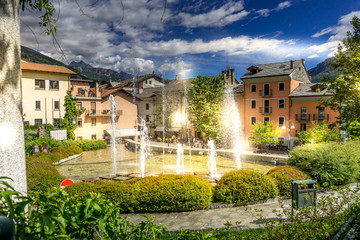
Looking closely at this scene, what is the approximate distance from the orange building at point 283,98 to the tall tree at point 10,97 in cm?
3221

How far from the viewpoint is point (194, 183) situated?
935 cm

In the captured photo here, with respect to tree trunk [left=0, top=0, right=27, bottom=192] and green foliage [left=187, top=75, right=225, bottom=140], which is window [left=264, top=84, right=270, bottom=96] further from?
tree trunk [left=0, top=0, right=27, bottom=192]

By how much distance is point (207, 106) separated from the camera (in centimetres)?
3244

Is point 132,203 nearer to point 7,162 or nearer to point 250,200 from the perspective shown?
point 250,200

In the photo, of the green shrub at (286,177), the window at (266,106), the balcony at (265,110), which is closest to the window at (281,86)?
the window at (266,106)

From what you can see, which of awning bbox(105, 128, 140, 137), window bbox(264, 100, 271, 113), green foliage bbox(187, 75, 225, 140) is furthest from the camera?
awning bbox(105, 128, 140, 137)

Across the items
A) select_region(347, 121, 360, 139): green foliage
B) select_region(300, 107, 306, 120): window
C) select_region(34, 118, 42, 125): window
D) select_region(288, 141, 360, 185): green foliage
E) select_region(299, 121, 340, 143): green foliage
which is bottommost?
select_region(288, 141, 360, 185): green foliage

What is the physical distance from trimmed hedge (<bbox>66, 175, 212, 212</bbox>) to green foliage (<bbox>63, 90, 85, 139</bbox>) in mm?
29084

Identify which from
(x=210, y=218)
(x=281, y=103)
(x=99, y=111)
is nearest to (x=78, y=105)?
(x=99, y=111)

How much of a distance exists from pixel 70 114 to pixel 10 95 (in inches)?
1457

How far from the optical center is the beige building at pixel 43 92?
33.6 meters

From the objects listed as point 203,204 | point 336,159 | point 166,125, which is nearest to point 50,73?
point 166,125

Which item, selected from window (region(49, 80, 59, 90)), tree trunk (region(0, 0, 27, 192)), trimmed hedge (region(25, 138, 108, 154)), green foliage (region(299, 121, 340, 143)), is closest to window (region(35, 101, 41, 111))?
window (region(49, 80, 59, 90))

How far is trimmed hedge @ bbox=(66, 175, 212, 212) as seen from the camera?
8836 millimetres
